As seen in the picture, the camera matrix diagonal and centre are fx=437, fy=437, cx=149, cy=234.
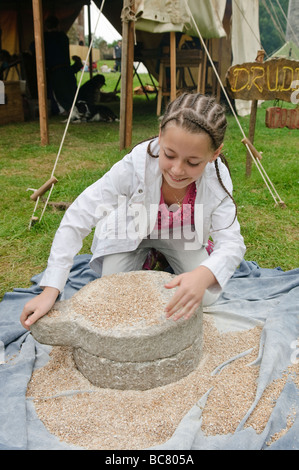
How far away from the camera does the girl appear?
1.83 m

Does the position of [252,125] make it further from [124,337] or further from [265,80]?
[124,337]

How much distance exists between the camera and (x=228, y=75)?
167 inches

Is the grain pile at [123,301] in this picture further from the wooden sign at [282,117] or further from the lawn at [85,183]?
the wooden sign at [282,117]

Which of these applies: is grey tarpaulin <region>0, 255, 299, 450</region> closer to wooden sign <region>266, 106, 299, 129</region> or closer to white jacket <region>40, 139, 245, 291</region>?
white jacket <region>40, 139, 245, 291</region>

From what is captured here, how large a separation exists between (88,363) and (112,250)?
80 cm

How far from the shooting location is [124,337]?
5.66 feet

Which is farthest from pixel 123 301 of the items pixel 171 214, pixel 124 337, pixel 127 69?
pixel 127 69

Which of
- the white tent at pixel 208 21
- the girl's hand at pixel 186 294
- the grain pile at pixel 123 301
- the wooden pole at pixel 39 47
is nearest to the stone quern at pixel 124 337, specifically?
the grain pile at pixel 123 301

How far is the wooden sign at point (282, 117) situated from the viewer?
4.29 meters

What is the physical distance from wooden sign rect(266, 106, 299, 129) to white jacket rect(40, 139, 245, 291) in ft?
7.66

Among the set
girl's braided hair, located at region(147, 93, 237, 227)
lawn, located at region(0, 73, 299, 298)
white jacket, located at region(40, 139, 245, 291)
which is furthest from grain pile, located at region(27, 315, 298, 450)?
lawn, located at region(0, 73, 299, 298)

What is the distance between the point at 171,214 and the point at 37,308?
3.05 feet
